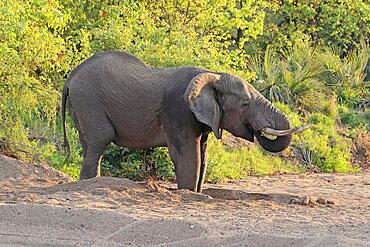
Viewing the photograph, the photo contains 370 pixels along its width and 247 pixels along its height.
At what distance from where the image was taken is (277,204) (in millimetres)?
10938

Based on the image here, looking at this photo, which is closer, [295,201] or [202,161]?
[295,201]

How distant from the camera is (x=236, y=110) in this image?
11.7 meters

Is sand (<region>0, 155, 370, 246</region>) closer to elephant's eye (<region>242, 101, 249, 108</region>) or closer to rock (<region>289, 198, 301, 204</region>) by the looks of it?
rock (<region>289, 198, 301, 204</region>)

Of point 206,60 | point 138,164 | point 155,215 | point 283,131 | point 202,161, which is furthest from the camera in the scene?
point 206,60

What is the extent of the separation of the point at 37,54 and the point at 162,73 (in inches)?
92.8

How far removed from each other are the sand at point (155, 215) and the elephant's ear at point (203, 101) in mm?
993

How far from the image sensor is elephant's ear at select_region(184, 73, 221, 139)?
11227 millimetres

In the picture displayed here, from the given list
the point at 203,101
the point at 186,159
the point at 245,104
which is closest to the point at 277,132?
the point at 245,104

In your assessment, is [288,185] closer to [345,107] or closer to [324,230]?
[324,230]

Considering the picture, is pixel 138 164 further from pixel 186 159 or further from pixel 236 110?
pixel 236 110

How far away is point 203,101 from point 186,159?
2.71ft

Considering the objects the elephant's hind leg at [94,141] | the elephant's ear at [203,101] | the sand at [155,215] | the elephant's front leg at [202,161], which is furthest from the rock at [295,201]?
the elephant's hind leg at [94,141]

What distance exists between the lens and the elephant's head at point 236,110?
11.3 m

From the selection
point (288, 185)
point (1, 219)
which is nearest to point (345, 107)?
point (288, 185)
